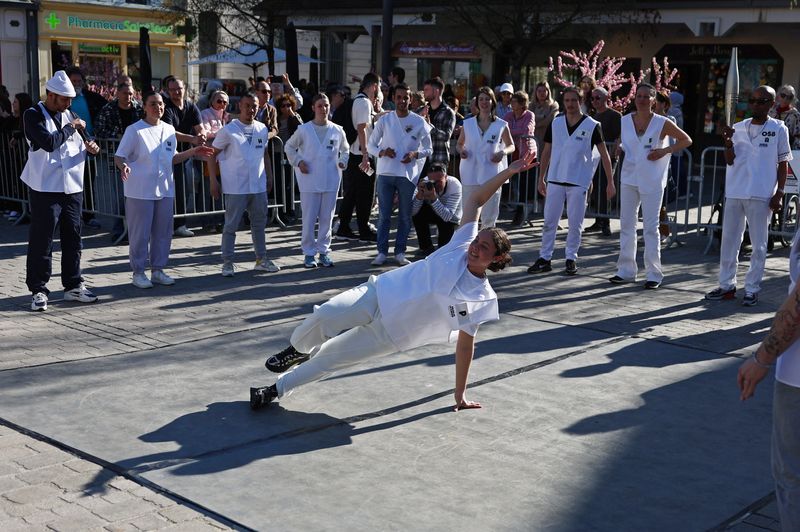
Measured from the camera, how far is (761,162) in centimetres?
912

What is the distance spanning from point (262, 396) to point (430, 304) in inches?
47.8

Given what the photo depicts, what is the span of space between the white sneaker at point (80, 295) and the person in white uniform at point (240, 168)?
1655 mm

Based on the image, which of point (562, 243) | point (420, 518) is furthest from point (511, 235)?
point (420, 518)

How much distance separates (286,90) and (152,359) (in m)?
8.48

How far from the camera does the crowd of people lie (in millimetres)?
5789

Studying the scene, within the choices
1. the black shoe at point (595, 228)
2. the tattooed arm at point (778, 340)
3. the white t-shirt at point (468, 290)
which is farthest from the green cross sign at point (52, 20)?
the tattooed arm at point (778, 340)

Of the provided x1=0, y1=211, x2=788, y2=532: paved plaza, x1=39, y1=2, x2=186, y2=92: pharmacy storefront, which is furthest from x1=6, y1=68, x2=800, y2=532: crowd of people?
x1=39, y1=2, x2=186, y2=92: pharmacy storefront

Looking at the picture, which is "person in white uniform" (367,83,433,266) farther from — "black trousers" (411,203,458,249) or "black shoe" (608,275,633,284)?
"black shoe" (608,275,633,284)

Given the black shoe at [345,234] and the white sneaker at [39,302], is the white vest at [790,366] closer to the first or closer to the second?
the white sneaker at [39,302]

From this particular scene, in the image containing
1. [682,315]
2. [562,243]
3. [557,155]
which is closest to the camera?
[682,315]

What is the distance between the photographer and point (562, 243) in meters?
12.8

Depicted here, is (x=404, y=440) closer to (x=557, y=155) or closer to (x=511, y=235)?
(x=557, y=155)

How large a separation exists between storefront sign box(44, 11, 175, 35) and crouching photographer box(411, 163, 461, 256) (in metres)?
24.2

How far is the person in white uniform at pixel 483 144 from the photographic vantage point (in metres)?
11.1
